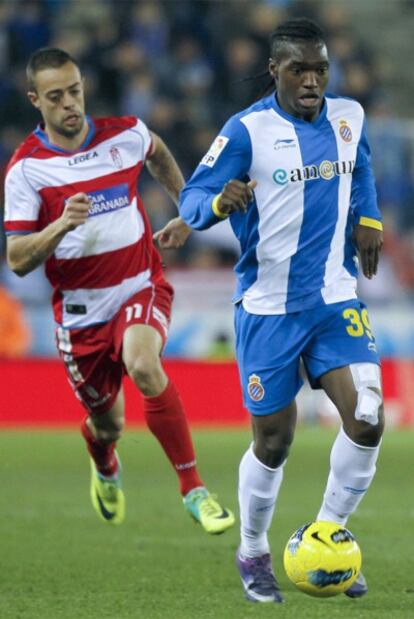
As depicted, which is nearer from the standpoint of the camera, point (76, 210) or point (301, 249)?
point (301, 249)

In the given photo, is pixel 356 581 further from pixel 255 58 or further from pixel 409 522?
pixel 255 58

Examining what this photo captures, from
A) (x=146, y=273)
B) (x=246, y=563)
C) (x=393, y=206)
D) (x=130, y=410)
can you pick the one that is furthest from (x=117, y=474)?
(x=393, y=206)

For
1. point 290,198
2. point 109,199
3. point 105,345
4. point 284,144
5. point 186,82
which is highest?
point 284,144

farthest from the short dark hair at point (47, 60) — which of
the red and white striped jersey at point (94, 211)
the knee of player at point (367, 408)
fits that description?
the knee of player at point (367, 408)

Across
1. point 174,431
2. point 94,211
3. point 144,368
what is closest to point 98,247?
point 94,211

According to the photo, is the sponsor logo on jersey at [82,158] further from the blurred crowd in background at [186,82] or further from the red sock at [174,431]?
the blurred crowd in background at [186,82]

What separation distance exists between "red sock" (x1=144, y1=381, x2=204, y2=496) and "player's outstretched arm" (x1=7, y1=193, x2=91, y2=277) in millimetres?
968

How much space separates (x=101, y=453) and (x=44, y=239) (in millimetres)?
2006

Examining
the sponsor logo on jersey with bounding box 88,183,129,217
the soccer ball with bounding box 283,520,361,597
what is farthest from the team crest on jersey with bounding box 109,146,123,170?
the soccer ball with bounding box 283,520,361,597

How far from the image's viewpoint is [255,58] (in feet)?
Result: 61.7

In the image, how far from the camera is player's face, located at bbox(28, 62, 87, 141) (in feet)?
26.2

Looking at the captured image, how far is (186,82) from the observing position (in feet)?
63.2

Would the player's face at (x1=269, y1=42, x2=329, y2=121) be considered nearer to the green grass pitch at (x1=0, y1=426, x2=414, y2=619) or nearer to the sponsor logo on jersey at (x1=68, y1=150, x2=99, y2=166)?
the sponsor logo on jersey at (x1=68, y1=150, x2=99, y2=166)

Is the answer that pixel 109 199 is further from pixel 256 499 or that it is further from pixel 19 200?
pixel 256 499
